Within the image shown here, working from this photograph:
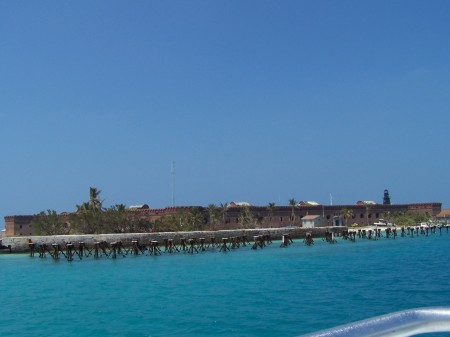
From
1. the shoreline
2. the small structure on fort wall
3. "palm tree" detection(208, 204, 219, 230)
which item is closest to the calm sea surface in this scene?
the shoreline

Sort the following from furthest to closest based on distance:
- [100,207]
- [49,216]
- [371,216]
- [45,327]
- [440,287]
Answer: [371,216] → [100,207] → [49,216] → [440,287] → [45,327]

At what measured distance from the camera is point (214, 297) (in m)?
20.5

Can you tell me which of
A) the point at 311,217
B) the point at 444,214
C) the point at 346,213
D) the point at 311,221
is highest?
the point at 346,213

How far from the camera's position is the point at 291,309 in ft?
56.8

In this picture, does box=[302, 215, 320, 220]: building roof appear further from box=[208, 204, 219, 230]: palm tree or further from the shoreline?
the shoreline

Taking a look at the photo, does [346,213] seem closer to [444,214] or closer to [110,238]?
[444,214]

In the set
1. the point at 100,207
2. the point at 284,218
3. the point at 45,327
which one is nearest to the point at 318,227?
the point at 284,218

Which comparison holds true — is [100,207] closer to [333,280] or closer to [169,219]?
[169,219]

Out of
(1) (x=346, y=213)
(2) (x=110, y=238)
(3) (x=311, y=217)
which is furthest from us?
(1) (x=346, y=213)

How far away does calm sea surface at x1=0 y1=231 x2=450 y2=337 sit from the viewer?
50.7 ft

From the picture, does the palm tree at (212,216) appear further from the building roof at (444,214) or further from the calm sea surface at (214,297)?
the building roof at (444,214)

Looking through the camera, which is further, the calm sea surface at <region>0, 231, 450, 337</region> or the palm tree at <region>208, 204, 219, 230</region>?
the palm tree at <region>208, 204, 219, 230</region>

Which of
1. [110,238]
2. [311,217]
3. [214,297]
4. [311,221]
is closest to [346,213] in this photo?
[311,217]

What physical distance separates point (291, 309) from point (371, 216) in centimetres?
7524
